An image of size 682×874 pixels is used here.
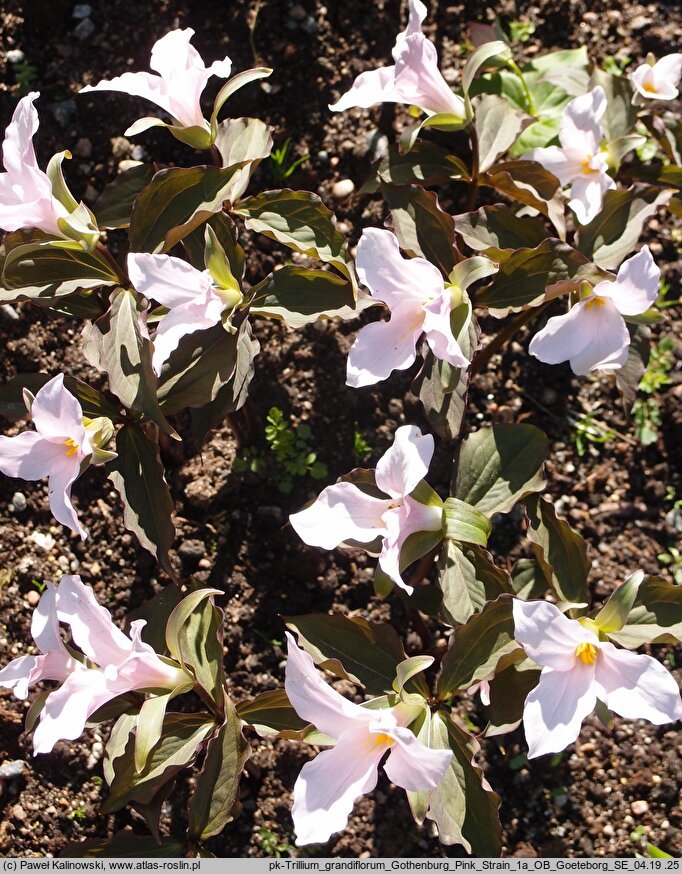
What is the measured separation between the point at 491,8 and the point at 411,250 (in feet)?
3.45

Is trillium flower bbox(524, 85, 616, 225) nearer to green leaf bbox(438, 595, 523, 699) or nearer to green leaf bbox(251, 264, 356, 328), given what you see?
green leaf bbox(251, 264, 356, 328)

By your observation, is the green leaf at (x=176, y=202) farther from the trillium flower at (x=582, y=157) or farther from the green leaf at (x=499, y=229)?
the trillium flower at (x=582, y=157)

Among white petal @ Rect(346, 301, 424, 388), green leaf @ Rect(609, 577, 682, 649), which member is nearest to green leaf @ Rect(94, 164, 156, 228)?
white petal @ Rect(346, 301, 424, 388)

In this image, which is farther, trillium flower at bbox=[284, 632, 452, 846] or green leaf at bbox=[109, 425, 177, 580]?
green leaf at bbox=[109, 425, 177, 580]

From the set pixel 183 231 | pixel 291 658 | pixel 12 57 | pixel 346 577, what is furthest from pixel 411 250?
pixel 12 57

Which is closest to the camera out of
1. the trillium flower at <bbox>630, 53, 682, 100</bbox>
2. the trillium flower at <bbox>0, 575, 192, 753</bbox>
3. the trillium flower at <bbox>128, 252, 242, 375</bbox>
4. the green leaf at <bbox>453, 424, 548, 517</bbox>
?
the trillium flower at <bbox>0, 575, 192, 753</bbox>

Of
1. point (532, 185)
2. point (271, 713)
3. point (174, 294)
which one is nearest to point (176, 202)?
point (174, 294)

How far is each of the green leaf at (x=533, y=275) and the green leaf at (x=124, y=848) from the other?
1268 millimetres

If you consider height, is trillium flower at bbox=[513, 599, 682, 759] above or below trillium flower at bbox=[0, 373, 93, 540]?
below

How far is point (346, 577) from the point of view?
1954 millimetres

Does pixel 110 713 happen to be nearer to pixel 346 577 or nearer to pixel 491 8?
pixel 346 577

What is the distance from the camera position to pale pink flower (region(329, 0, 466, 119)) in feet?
5.08

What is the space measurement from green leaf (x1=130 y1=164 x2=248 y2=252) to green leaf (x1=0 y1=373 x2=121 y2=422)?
11.9 inches

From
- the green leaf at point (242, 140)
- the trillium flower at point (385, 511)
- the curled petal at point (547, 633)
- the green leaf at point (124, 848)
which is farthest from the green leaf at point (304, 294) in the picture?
the green leaf at point (124, 848)
